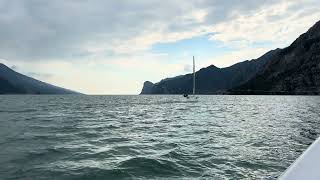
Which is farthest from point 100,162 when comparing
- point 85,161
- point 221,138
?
point 221,138

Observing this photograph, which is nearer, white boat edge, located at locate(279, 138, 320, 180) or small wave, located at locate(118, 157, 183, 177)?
white boat edge, located at locate(279, 138, 320, 180)

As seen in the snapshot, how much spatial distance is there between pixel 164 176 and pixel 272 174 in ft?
15.5

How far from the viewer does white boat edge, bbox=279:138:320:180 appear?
3.05 meters

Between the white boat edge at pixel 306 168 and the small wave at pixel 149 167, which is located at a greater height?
the white boat edge at pixel 306 168

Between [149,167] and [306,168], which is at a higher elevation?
[306,168]

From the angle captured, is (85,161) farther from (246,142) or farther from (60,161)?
(246,142)

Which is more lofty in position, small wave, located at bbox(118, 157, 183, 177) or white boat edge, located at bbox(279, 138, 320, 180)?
white boat edge, located at bbox(279, 138, 320, 180)

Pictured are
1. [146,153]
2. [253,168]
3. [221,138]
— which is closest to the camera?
[253,168]

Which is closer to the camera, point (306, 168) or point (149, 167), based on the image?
point (306, 168)

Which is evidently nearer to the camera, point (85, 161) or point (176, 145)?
point (85, 161)

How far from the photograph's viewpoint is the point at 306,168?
316 centimetres

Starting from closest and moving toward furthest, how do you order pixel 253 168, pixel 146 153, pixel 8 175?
1. pixel 8 175
2. pixel 253 168
3. pixel 146 153

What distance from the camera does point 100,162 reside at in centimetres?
1806

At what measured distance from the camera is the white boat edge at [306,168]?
120 inches
